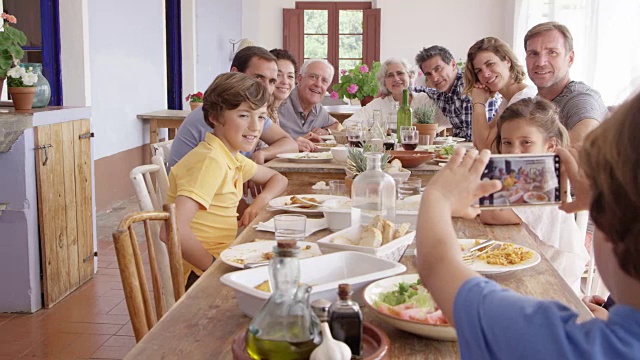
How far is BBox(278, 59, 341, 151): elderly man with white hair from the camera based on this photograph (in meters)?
5.01

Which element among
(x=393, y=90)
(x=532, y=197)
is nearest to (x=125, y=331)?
(x=532, y=197)

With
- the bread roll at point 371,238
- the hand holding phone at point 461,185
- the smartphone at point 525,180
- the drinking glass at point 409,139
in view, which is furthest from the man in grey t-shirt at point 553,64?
the hand holding phone at point 461,185

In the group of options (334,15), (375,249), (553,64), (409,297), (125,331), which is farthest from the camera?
(334,15)

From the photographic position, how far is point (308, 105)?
16.9 feet

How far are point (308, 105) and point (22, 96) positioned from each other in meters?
2.05

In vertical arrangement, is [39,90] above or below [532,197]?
above

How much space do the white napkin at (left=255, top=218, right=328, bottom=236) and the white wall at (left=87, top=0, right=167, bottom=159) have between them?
3785 millimetres

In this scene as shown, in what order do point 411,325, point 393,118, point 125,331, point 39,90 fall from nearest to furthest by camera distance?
1. point 411,325
2. point 125,331
3. point 39,90
4. point 393,118

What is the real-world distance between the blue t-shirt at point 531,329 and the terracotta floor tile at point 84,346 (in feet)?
8.26

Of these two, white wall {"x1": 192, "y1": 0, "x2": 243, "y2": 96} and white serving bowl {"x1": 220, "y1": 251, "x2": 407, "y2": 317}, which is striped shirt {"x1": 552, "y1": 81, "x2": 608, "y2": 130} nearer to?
white serving bowl {"x1": 220, "y1": 251, "x2": 407, "y2": 317}

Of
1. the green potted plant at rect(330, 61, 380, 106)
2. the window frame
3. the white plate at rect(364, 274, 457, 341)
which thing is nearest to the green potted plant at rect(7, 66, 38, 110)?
the white plate at rect(364, 274, 457, 341)

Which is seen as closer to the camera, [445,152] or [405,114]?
[445,152]

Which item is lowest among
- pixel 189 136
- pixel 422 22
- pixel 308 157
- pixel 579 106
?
pixel 308 157

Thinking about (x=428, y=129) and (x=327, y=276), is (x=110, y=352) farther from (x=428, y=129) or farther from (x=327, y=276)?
(x=428, y=129)
